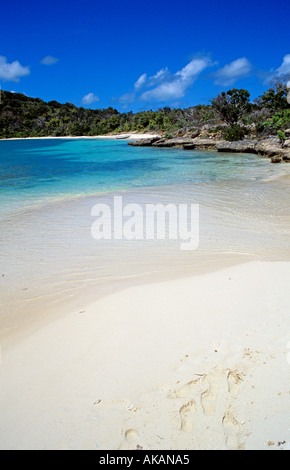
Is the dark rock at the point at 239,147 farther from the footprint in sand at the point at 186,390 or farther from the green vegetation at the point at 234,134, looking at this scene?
the footprint in sand at the point at 186,390

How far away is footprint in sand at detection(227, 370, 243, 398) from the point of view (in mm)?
1783

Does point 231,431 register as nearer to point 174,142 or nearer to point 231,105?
point 174,142

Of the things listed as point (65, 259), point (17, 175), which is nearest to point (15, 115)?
point (17, 175)

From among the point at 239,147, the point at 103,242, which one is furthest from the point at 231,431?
the point at 239,147

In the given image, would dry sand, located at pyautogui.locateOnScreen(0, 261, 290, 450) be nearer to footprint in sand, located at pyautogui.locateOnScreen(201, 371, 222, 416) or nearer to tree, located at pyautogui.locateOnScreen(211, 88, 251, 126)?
footprint in sand, located at pyautogui.locateOnScreen(201, 371, 222, 416)

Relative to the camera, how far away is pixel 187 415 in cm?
166

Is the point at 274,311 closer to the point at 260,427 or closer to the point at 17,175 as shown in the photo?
the point at 260,427

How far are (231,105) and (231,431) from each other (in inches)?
1256

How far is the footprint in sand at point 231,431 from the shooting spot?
1.49 metres

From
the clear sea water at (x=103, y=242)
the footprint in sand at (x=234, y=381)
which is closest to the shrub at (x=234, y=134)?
the clear sea water at (x=103, y=242)

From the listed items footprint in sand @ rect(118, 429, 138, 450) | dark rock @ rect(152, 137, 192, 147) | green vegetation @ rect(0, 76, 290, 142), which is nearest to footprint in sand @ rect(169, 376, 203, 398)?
footprint in sand @ rect(118, 429, 138, 450)

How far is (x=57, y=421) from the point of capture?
167 centimetres

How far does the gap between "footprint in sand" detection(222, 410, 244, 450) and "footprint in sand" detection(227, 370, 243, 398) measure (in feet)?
0.48
